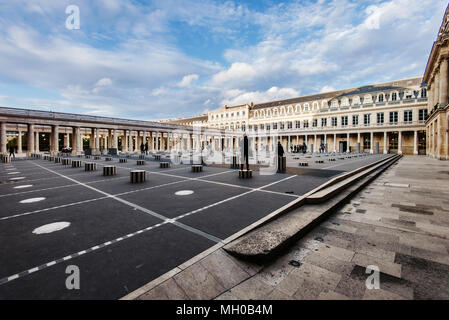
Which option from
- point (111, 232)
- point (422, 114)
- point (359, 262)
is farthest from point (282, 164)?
point (422, 114)

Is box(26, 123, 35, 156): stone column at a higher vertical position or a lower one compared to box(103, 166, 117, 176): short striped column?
higher

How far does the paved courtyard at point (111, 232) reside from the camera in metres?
2.69

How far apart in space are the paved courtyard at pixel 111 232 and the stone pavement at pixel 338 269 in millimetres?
525

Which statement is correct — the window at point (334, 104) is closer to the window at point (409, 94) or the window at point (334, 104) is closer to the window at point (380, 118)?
the window at point (380, 118)

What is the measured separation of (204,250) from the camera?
11.2 ft

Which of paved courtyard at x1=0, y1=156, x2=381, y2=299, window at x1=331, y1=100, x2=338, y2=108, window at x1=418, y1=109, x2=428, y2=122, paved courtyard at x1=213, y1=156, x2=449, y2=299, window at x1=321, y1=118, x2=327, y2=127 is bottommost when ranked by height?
paved courtyard at x1=213, y1=156, x2=449, y2=299

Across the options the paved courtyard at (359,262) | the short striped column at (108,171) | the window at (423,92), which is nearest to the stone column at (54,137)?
the short striped column at (108,171)

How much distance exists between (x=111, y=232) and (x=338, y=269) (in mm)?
4403

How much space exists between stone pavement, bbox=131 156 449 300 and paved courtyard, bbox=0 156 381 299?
1.72ft

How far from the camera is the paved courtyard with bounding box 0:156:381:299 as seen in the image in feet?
8.81

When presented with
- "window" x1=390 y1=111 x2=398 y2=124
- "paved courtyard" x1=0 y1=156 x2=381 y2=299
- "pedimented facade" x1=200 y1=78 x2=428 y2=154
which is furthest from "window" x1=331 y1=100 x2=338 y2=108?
"paved courtyard" x1=0 y1=156 x2=381 y2=299

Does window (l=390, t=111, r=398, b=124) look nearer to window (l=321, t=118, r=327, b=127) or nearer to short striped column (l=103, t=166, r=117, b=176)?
window (l=321, t=118, r=327, b=127)

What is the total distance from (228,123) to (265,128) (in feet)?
52.8

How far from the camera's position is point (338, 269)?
298 cm
